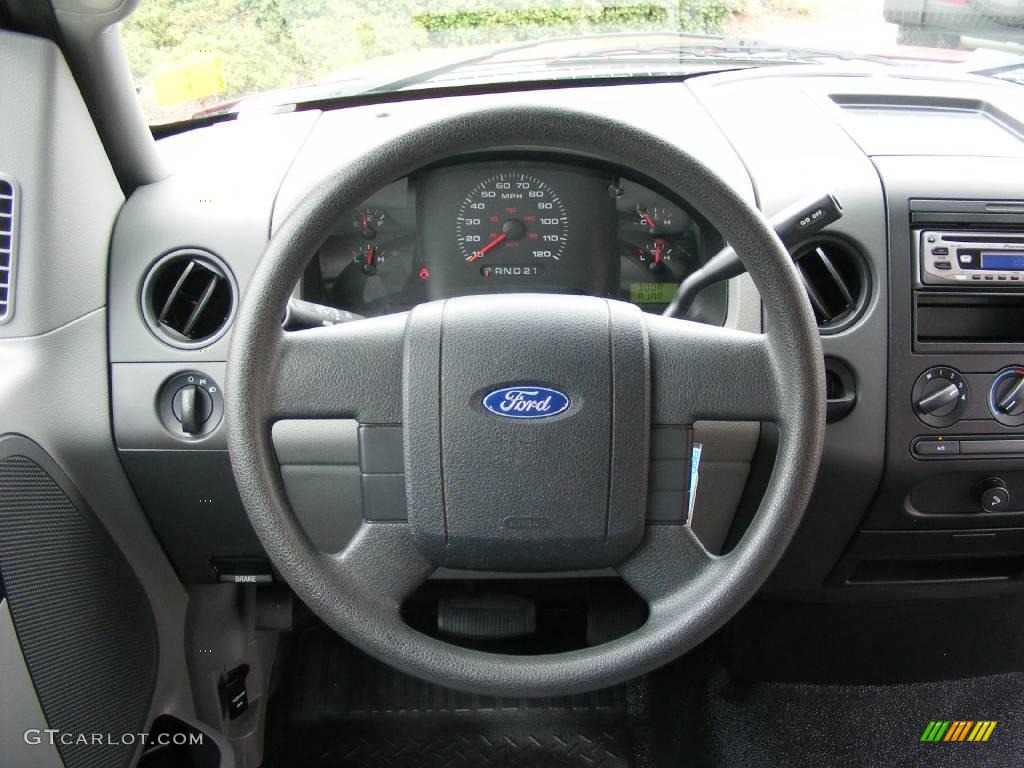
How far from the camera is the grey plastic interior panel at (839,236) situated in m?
1.34

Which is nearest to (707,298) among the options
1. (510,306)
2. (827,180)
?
(827,180)

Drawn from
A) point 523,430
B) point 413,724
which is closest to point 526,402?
point 523,430

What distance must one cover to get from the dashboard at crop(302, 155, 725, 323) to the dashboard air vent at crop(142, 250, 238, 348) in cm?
13

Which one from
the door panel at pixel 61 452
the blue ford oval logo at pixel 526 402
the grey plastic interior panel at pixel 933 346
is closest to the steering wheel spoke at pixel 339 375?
the blue ford oval logo at pixel 526 402

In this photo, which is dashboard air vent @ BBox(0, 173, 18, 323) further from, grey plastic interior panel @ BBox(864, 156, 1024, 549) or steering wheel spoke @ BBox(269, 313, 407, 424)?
grey plastic interior panel @ BBox(864, 156, 1024, 549)

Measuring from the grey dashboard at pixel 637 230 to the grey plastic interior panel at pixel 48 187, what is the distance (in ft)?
0.23

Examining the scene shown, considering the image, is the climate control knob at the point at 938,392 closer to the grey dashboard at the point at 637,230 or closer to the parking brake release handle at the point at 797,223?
the grey dashboard at the point at 637,230

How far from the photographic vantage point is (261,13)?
58.2 inches

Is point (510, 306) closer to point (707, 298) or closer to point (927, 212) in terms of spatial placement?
point (707, 298)

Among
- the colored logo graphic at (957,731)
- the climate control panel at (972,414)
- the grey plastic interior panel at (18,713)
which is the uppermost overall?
the climate control panel at (972,414)

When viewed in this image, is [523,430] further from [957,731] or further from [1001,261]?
[957,731]

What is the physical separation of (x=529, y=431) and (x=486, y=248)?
0.61 metres

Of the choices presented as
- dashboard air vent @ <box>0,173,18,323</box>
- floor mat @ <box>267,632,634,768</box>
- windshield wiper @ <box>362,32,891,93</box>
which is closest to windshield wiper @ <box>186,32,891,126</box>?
windshield wiper @ <box>362,32,891,93</box>

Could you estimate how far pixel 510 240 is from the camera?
1.50m
